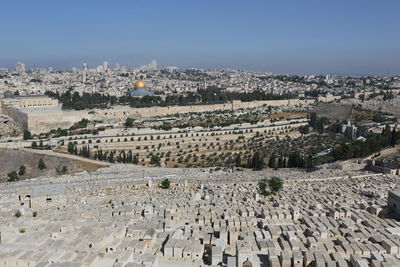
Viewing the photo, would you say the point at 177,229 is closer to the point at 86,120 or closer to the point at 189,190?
the point at 189,190

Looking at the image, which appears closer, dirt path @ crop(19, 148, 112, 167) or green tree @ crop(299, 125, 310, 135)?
dirt path @ crop(19, 148, 112, 167)

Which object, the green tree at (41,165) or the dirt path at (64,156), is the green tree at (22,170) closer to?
the green tree at (41,165)

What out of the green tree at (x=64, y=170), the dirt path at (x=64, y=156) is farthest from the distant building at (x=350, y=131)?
the green tree at (x=64, y=170)

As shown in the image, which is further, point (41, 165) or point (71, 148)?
point (71, 148)

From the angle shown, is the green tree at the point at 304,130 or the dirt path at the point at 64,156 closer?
the dirt path at the point at 64,156

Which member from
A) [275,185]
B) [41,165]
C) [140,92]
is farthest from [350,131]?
[140,92]

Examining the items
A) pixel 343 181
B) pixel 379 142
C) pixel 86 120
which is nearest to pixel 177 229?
pixel 343 181

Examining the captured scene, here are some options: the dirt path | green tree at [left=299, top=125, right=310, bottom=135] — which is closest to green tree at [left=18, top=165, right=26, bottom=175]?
the dirt path

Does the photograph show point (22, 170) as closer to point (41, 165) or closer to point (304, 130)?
point (41, 165)

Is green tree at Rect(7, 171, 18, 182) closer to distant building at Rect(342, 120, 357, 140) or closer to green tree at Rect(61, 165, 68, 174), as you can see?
green tree at Rect(61, 165, 68, 174)

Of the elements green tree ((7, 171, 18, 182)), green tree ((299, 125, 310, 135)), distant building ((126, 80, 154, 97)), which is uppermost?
distant building ((126, 80, 154, 97))

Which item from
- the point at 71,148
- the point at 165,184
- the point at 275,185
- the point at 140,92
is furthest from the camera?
the point at 140,92
